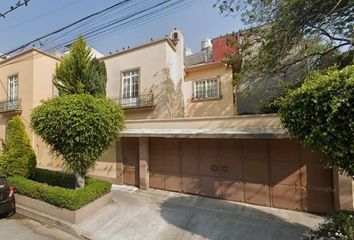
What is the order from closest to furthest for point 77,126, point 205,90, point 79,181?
point 77,126
point 79,181
point 205,90

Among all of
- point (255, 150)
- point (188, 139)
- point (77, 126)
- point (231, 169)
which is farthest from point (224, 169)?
point (77, 126)

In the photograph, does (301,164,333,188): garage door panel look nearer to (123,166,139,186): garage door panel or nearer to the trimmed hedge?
the trimmed hedge

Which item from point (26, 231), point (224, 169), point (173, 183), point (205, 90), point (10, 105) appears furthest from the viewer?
point (10, 105)

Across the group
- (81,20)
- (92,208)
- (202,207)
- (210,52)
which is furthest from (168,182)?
(210,52)

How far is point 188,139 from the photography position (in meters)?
10.5

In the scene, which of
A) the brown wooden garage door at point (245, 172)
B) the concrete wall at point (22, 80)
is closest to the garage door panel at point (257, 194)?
the brown wooden garage door at point (245, 172)

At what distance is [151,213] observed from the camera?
8.45 meters

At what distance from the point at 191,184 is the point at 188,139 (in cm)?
183

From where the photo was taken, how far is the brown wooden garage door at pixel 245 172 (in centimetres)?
828

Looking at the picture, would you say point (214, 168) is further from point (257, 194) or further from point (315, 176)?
point (315, 176)

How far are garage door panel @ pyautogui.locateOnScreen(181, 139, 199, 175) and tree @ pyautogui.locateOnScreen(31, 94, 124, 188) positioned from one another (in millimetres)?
3085

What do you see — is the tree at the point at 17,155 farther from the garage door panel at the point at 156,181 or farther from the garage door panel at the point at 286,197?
the garage door panel at the point at 286,197

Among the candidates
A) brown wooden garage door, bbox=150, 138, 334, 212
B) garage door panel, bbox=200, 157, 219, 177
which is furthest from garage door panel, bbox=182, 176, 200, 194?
garage door panel, bbox=200, 157, 219, 177

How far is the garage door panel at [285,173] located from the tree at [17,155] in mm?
9934
